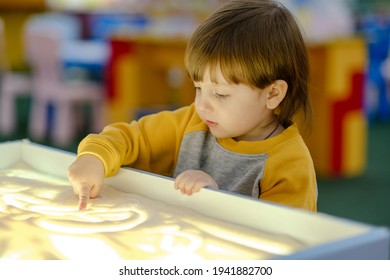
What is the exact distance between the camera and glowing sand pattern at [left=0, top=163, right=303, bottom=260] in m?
0.74

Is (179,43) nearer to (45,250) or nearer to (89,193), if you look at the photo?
(89,193)

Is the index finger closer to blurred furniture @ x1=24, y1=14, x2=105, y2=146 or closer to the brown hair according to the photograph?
the brown hair

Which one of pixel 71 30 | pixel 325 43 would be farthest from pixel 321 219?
pixel 71 30

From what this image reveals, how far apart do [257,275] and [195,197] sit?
248 millimetres

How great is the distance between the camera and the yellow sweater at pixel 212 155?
1.05m

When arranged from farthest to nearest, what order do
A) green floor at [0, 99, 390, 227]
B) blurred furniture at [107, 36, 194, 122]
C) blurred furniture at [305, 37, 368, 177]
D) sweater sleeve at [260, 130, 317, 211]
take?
blurred furniture at [107, 36, 194, 122], blurred furniture at [305, 37, 368, 177], green floor at [0, 99, 390, 227], sweater sleeve at [260, 130, 317, 211]

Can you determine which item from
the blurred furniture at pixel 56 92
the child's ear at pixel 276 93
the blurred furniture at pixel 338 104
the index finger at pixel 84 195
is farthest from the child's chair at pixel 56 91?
the index finger at pixel 84 195

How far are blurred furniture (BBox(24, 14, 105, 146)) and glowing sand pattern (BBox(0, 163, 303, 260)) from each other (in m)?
3.39

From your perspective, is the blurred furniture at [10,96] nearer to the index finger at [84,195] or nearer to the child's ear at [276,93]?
the child's ear at [276,93]

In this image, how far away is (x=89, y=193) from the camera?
979 mm

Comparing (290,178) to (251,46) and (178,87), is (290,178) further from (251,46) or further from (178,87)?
(178,87)

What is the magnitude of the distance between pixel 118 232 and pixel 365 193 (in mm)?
2584

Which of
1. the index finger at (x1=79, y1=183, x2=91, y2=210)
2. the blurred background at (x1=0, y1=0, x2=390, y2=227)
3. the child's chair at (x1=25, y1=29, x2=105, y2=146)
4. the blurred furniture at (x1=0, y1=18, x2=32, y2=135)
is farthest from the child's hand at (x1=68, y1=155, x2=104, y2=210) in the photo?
the blurred furniture at (x1=0, y1=18, x2=32, y2=135)

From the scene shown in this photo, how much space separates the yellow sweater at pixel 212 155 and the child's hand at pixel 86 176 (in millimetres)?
15
